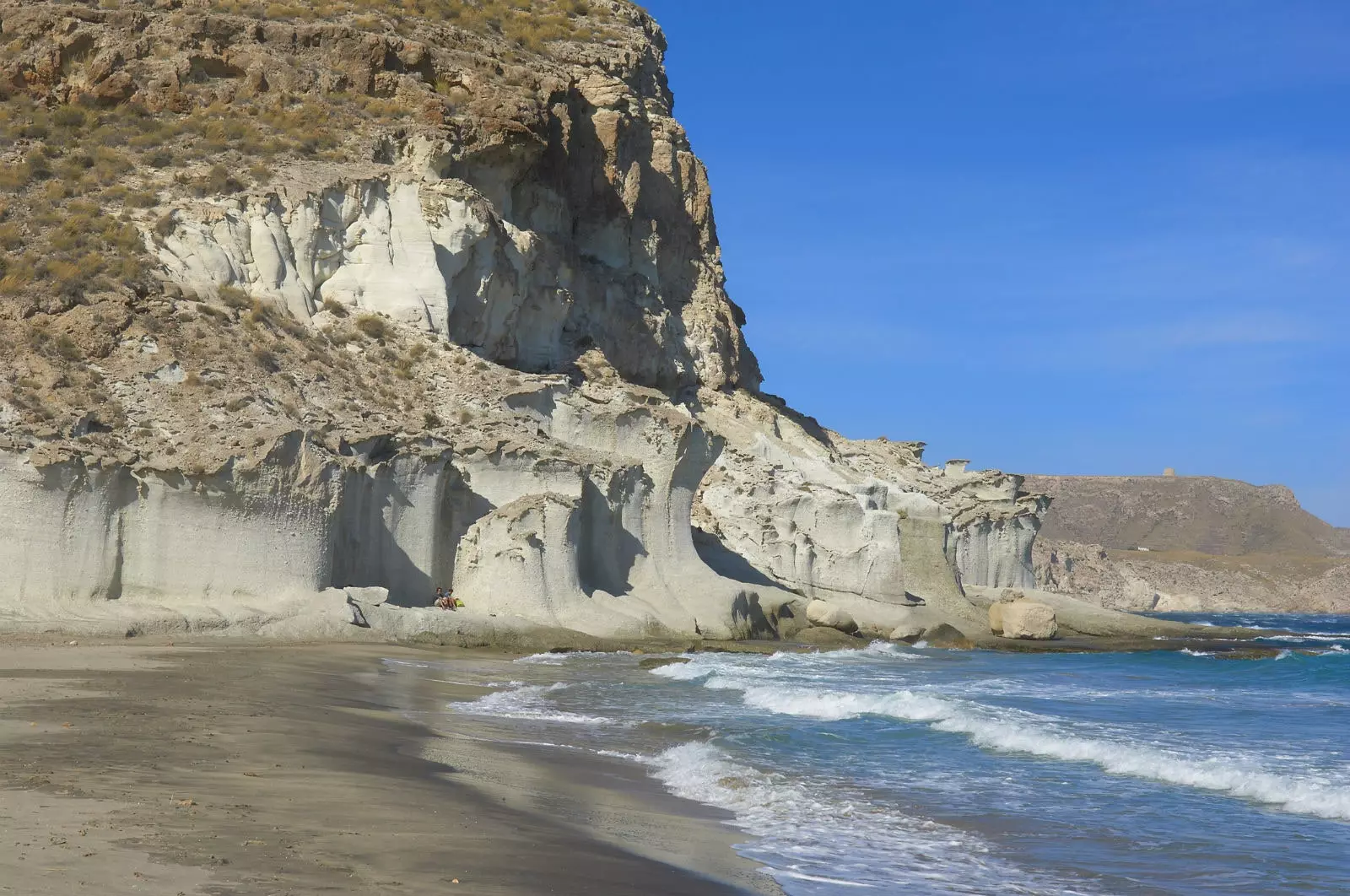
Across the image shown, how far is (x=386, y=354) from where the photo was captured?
31.9m

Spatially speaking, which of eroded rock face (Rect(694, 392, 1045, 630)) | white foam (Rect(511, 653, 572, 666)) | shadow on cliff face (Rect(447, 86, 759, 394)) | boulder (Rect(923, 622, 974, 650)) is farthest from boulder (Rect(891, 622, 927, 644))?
white foam (Rect(511, 653, 572, 666))

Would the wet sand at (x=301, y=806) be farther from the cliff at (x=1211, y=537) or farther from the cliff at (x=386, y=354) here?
the cliff at (x=1211, y=537)

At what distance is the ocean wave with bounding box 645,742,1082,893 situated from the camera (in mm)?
8039

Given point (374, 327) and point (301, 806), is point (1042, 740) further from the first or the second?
point (374, 327)

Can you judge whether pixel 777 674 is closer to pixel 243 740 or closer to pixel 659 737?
pixel 659 737

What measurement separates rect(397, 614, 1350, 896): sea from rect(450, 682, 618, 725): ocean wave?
0.18 feet

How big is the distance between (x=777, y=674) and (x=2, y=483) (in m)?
13.1

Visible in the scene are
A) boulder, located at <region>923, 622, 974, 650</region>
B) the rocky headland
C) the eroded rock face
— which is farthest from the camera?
the eroded rock face

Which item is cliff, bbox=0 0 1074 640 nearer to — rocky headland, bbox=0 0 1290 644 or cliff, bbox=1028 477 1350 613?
rocky headland, bbox=0 0 1290 644

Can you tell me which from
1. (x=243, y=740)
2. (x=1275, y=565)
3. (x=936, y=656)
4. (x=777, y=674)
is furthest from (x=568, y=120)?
(x=1275, y=565)

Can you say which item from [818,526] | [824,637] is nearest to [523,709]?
[824,637]

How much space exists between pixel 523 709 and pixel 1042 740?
6.07m

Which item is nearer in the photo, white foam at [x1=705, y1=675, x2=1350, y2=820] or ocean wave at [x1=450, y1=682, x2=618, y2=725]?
white foam at [x1=705, y1=675, x2=1350, y2=820]

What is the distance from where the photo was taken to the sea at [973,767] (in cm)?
866
